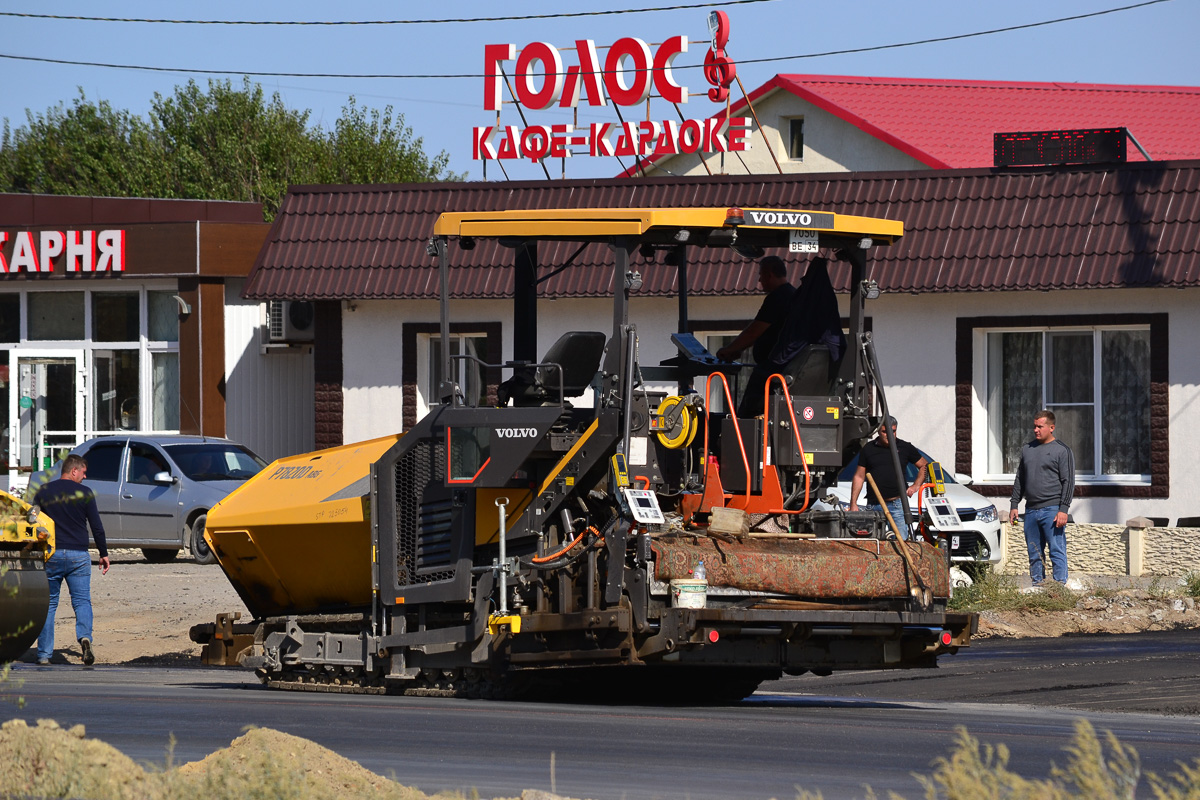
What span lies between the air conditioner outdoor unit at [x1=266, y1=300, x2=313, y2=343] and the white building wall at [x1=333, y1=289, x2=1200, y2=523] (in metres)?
2.03

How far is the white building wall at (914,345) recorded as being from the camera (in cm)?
2217

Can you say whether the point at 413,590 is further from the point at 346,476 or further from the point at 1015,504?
the point at 1015,504

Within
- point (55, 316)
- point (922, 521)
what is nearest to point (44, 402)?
point (55, 316)

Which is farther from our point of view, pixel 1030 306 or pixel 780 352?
pixel 1030 306

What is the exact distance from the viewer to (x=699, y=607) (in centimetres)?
1019

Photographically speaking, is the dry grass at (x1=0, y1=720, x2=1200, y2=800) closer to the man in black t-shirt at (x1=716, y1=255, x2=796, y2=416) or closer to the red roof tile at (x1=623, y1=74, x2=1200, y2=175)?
the man in black t-shirt at (x1=716, y1=255, x2=796, y2=416)

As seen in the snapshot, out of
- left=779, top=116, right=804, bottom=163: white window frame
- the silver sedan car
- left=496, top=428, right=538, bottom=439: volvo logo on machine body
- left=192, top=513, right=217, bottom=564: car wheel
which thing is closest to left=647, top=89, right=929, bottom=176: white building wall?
left=779, top=116, right=804, bottom=163: white window frame

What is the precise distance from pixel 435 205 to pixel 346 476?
44.5 feet

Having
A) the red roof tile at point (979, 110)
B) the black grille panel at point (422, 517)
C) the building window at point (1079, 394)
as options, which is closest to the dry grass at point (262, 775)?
the black grille panel at point (422, 517)

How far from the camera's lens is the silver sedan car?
2375 centimetres

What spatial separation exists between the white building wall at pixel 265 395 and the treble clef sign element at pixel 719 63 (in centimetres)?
861

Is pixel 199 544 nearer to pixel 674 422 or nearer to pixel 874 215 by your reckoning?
pixel 874 215

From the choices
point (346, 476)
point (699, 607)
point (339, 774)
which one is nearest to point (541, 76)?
point (346, 476)

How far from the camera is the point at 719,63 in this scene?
31.3 meters
